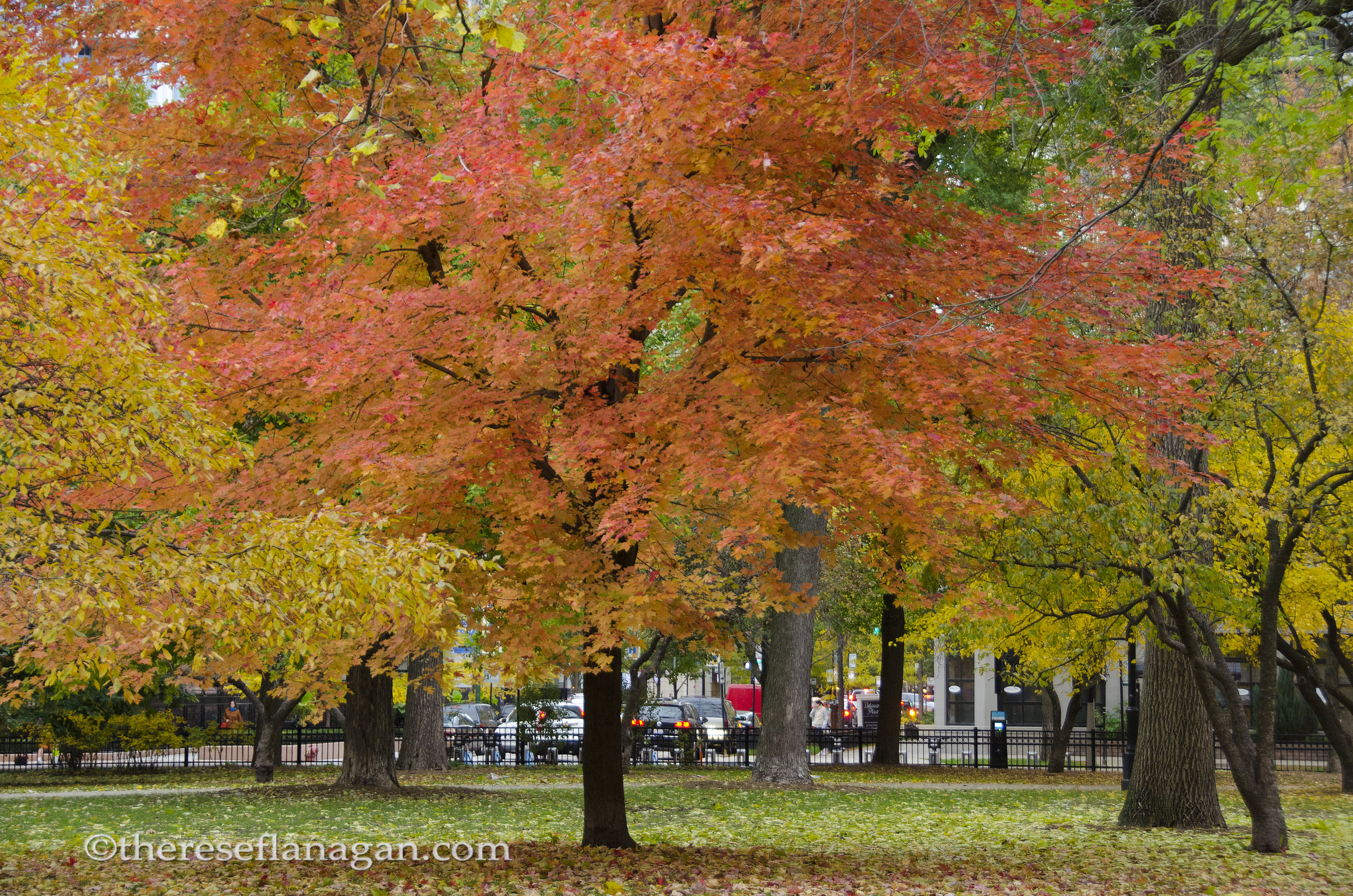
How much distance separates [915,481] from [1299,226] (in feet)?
24.9

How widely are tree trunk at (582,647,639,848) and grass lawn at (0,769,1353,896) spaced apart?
1.13ft

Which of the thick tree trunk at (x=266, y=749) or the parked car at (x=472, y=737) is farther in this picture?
the parked car at (x=472, y=737)

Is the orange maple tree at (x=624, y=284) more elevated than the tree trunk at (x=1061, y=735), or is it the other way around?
the orange maple tree at (x=624, y=284)

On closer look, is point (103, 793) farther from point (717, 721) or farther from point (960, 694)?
point (960, 694)

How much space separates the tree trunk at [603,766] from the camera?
11812 mm

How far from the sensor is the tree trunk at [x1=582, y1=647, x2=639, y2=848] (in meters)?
11.8

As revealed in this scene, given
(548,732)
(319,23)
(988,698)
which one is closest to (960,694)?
(988,698)

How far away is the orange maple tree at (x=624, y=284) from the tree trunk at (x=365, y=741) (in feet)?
31.3

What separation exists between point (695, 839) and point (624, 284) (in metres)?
7.39

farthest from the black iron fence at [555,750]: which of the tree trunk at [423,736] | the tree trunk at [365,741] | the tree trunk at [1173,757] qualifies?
the tree trunk at [1173,757]

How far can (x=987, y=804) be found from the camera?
19656 millimetres

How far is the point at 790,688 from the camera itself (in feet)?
73.2

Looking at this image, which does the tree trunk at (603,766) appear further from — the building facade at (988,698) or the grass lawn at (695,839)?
the building facade at (988,698)

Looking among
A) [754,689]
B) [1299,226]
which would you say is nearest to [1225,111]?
[1299,226]
